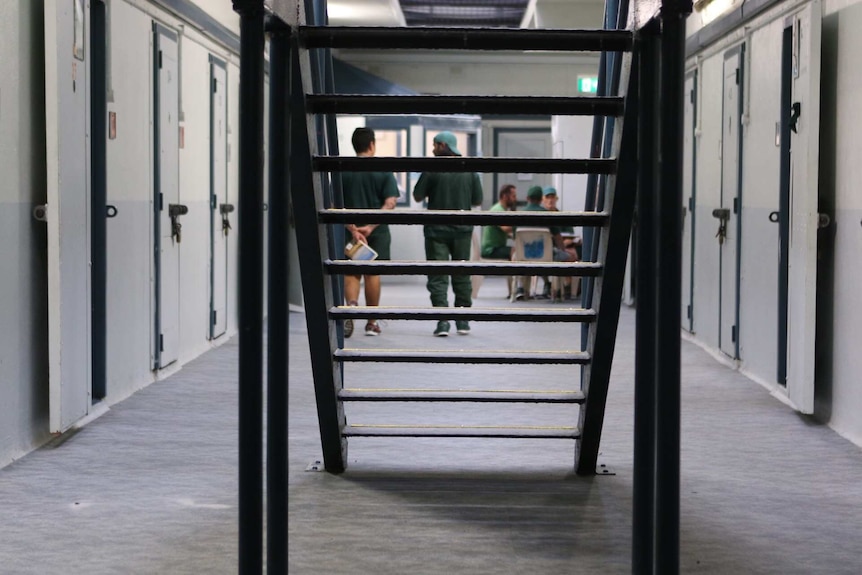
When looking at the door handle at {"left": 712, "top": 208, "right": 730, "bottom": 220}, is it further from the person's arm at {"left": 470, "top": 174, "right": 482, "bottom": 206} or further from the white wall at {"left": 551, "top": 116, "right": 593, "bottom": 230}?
the white wall at {"left": 551, "top": 116, "right": 593, "bottom": 230}

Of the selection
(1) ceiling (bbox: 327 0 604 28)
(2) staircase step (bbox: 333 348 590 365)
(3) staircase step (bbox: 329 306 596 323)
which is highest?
(1) ceiling (bbox: 327 0 604 28)

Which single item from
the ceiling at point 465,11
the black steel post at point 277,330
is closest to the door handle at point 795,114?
the black steel post at point 277,330

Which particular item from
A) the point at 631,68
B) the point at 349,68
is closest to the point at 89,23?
the point at 631,68

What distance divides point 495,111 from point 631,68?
449 millimetres

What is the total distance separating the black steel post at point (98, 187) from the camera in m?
6.39

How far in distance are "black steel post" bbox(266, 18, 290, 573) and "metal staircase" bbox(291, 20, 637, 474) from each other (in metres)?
0.73

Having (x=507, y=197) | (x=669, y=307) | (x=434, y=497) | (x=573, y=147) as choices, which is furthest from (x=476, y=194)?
(x=669, y=307)

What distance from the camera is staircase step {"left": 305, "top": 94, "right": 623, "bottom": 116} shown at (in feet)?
13.0

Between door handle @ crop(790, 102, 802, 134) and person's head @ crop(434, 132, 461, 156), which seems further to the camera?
person's head @ crop(434, 132, 461, 156)

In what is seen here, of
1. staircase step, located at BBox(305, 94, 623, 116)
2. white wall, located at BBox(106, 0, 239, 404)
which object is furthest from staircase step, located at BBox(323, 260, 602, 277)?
white wall, located at BBox(106, 0, 239, 404)

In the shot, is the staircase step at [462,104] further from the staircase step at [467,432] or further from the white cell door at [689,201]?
the white cell door at [689,201]

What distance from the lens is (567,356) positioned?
15.9 feet

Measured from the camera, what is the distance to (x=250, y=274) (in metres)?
2.88

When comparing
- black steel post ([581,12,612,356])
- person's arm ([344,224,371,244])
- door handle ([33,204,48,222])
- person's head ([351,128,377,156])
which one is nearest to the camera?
black steel post ([581,12,612,356])
